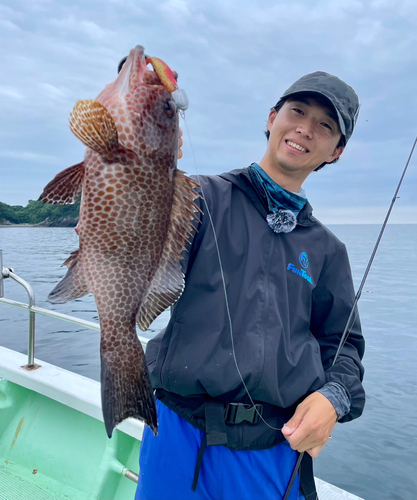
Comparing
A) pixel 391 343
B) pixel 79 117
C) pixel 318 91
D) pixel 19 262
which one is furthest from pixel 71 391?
pixel 19 262

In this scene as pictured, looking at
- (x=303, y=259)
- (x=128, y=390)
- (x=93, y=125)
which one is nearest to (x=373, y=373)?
(x=303, y=259)

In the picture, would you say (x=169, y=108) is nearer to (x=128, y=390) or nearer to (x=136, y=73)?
(x=136, y=73)

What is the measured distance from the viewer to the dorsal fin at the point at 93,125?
4.59 feet

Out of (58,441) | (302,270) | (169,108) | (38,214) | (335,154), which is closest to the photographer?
(169,108)

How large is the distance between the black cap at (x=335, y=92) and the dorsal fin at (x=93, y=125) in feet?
4.34

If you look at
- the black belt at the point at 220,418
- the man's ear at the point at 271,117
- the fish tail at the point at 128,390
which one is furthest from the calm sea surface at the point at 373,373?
the fish tail at the point at 128,390

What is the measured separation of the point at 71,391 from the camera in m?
3.57

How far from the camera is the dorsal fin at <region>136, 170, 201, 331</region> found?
164 centimetres

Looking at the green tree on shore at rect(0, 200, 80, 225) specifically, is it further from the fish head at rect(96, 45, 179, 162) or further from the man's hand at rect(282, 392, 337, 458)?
the man's hand at rect(282, 392, 337, 458)

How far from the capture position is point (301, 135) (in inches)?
91.3

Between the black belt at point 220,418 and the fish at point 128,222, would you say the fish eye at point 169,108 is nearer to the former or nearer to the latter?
the fish at point 128,222

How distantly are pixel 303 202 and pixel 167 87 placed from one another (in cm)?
118

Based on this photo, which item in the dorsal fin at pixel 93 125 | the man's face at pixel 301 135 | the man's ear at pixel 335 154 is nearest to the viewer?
the dorsal fin at pixel 93 125

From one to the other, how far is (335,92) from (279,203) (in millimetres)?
727
